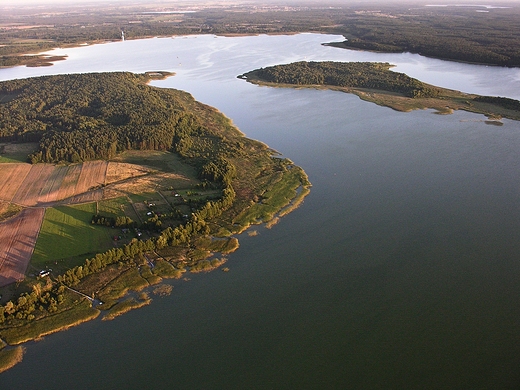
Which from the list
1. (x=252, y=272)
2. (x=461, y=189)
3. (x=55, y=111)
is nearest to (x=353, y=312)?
(x=252, y=272)

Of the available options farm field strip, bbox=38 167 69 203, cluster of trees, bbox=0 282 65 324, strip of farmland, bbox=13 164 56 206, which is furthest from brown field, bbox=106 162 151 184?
cluster of trees, bbox=0 282 65 324

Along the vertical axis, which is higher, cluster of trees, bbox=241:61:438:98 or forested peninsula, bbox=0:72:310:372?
cluster of trees, bbox=241:61:438:98

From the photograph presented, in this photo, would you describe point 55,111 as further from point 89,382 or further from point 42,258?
point 89,382

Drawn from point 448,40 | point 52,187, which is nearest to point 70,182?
point 52,187

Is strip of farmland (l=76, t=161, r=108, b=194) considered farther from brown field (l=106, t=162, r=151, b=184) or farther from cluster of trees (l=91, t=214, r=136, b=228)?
cluster of trees (l=91, t=214, r=136, b=228)

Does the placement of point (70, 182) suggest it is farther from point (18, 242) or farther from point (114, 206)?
point (18, 242)

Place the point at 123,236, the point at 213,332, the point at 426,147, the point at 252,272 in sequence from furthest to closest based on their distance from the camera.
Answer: the point at 426,147
the point at 123,236
the point at 252,272
the point at 213,332
